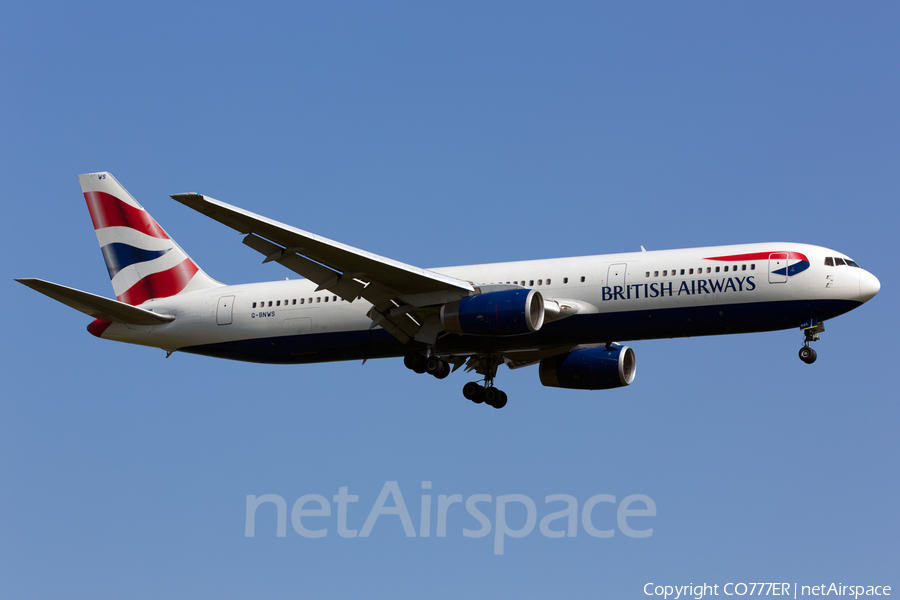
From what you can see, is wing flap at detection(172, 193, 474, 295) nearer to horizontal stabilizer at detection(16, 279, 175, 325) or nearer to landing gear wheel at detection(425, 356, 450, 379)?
landing gear wheel at detection(425, 356, 450, 379)

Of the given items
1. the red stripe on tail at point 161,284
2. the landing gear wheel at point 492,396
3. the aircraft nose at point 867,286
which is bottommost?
the landing gear wheel at point 492,396

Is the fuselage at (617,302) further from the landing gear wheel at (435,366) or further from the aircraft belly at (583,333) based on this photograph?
the landing gear wheel at (435,366)

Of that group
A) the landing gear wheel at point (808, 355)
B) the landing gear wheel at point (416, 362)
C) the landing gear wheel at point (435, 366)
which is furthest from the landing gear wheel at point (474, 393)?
the landing gear wheel at point (808, 355)

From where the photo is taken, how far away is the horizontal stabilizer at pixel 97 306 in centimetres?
3237

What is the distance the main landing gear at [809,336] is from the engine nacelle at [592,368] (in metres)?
7.19

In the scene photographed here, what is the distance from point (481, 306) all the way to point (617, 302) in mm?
4263

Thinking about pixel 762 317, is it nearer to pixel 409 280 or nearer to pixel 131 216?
pixel 409 280

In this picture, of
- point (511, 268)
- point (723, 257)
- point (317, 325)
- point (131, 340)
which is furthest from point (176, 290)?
point (723, 257)

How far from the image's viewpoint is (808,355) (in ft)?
104

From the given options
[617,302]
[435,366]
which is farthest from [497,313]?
[435,366]

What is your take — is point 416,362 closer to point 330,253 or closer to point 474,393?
point 474,393

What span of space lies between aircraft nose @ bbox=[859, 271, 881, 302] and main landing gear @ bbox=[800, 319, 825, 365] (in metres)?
1.44

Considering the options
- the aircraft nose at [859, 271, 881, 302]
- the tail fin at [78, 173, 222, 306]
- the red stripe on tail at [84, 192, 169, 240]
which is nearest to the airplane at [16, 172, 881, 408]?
the aircraft nose at [859, 271, 881, 302]

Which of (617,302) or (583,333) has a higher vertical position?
(617,302)
